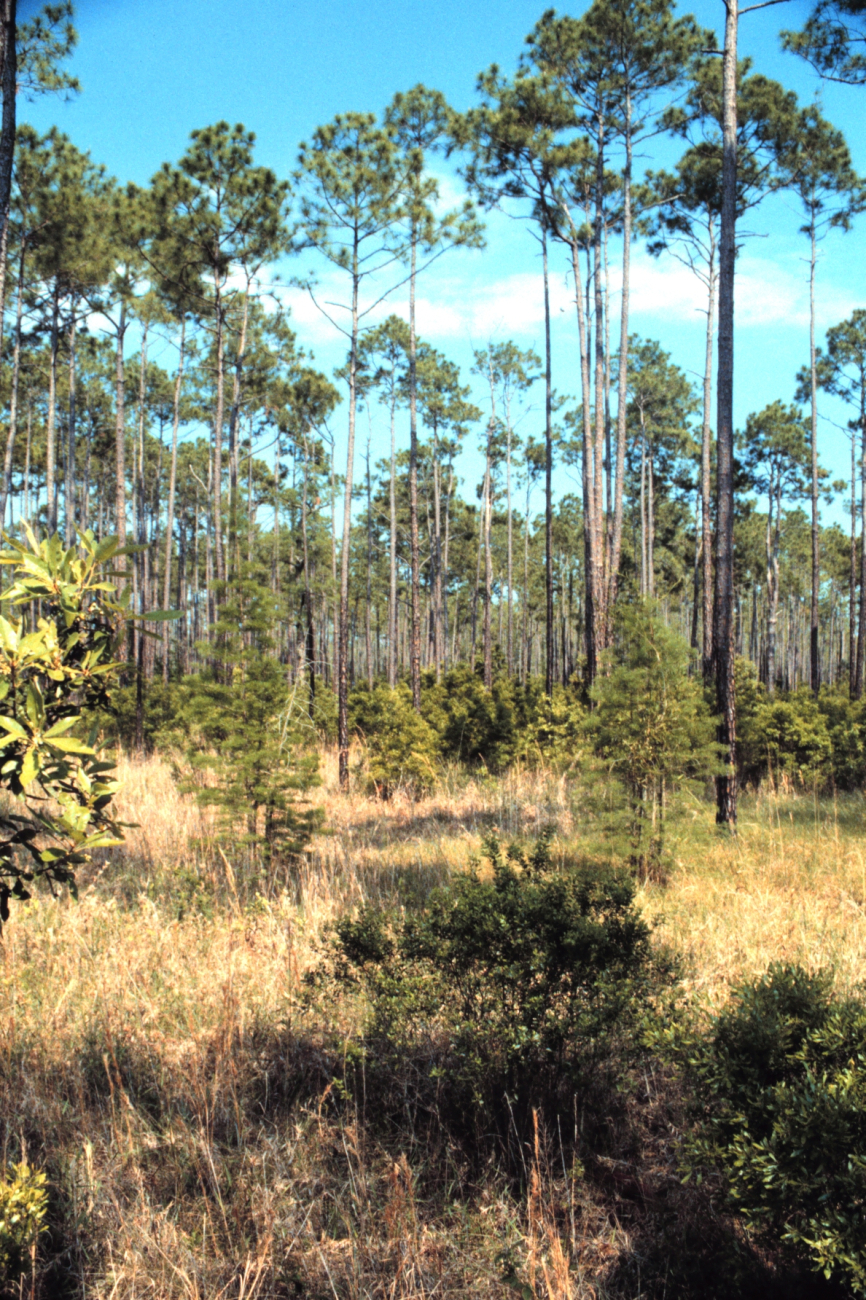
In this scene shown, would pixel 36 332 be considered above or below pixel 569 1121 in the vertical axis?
above

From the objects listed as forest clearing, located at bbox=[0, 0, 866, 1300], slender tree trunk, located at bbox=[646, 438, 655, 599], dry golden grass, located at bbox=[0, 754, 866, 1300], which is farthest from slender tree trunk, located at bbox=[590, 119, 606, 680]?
slender tree trunk, located at bbox=[646, 438, 655, 599]

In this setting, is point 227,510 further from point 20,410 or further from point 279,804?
point 20,410

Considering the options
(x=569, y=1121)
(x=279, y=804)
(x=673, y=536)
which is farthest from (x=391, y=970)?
(x=673, y=536)

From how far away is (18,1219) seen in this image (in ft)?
6.79

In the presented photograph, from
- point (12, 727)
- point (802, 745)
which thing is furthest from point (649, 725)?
point (802, 745)

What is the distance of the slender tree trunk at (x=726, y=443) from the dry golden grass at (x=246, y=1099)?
1.64 metres

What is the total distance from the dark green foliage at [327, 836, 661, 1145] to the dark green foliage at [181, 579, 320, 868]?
117 inches

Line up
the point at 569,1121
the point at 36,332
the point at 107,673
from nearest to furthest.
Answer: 1. the point at 107,673
2. the point at 569,1121
3. the point at 36,332

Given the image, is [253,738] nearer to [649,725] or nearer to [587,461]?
[649,725]

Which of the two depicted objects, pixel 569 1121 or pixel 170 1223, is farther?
pixel 569 1121

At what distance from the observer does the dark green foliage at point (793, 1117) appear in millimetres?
1816

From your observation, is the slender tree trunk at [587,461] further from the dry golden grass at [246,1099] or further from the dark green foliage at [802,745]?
the dry golden grass at [246,1099]

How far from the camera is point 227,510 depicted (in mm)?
6488

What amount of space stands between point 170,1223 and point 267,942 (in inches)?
77.3
